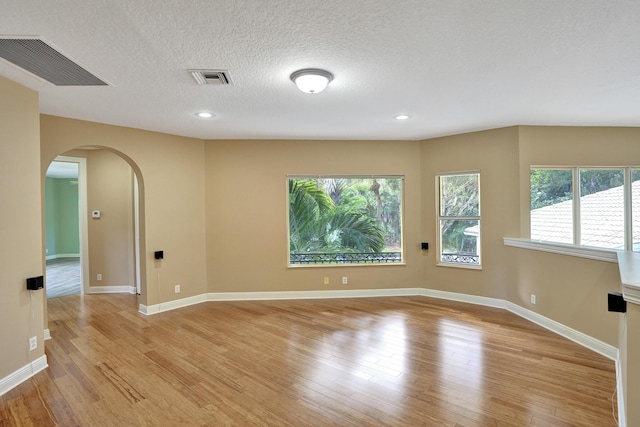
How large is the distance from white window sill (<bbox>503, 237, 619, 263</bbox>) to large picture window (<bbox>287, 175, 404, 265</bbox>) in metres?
1.63

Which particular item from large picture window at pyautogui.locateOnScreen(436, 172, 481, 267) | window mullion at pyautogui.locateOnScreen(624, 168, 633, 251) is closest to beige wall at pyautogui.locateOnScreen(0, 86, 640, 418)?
large picture window at pyautogui.locateOnScreen(436, 172, 481, 267)

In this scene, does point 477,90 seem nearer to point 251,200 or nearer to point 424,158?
point 424,158

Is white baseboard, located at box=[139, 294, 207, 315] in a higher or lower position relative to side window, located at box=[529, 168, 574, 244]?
lower

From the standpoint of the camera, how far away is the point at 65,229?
354 inches

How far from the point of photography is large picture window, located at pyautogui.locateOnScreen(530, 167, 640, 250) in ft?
13.3

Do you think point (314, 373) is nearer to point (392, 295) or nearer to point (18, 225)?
point (392, 295)

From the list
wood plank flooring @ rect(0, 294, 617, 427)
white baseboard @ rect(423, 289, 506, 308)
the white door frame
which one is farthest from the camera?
the white door frame

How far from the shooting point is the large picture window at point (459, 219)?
14.5ft

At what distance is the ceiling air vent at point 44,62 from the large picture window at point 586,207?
5.06m

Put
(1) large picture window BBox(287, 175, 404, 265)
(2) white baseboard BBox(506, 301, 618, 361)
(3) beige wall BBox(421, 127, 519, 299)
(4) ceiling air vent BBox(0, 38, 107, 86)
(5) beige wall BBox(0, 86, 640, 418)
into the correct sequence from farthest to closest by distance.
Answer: (1) large picture window BBox(287, 175, 404, 265) < (3) beige wall BBox(421, 127, 519, 299) < (5) beige wall BBox(0, 86, 640, 418) < (2) white baseboard BBox(506, 301, 618, 361) < (4) ceiling air vent BBox(0, 38, 107, 86)

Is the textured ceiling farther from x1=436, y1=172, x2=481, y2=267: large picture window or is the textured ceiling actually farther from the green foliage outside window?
the green foliage outside window

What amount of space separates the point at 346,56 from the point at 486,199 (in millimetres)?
3191

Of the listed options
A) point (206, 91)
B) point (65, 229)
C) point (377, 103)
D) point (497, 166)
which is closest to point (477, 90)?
point (377, 103)

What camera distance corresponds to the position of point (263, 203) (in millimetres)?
4742
